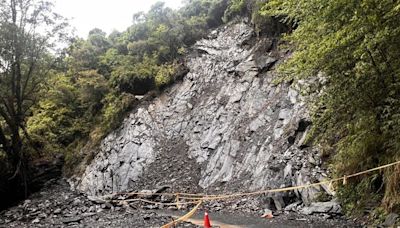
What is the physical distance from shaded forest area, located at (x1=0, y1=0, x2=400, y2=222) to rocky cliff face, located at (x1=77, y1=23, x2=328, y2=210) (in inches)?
46.5

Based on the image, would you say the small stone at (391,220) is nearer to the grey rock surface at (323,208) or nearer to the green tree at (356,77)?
the green tree at (356,77)

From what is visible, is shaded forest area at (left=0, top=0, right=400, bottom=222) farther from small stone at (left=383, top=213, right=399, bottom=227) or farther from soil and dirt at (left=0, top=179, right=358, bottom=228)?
soil and dirt at (left=0, top=179, right=358, bottom=228)

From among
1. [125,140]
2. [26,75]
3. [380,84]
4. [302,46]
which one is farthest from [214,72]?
[380,84]

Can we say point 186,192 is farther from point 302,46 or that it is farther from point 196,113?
point 302,46

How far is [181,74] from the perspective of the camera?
22453 mm

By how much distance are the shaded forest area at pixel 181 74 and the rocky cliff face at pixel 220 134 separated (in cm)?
118

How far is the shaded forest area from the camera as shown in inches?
289

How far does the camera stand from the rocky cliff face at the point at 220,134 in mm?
12938

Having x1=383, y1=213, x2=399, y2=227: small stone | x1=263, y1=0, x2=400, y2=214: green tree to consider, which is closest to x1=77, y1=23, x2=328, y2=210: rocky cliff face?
x1=263, y1=0, x2=400, y2=214: green tree

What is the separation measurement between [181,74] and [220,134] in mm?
6585

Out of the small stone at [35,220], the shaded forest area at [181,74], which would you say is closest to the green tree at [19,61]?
the shaded forest area at [181,74]

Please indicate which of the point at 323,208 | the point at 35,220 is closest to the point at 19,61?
the point at 35,220

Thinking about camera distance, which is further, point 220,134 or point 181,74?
point 181,74

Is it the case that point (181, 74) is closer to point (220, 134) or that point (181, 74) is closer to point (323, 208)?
point (220, 134)
